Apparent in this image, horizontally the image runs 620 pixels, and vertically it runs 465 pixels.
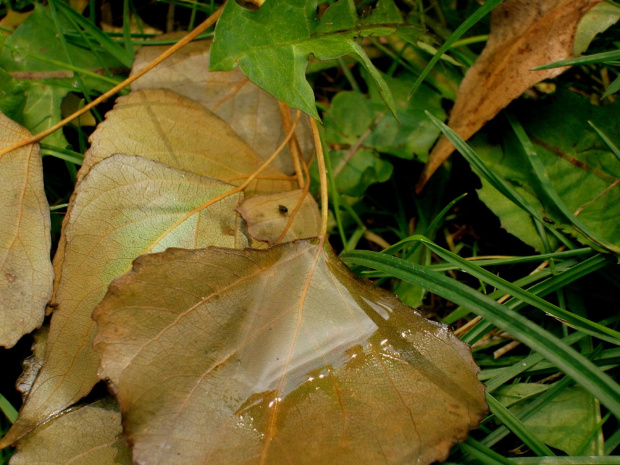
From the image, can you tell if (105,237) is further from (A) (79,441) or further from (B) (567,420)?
(B) (567,420)

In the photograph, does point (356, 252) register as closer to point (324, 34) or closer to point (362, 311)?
point (362, 311)

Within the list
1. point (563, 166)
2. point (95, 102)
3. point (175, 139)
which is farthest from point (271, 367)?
point (563, 166)

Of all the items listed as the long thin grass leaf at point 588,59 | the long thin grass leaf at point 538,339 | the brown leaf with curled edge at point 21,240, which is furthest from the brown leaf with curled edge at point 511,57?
the brown leaf with curled edge at point 21,240

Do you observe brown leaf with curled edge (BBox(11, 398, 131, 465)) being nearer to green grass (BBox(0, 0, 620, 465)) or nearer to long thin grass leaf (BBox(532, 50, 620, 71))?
green grass (BBox(0, 0, 620, 465))

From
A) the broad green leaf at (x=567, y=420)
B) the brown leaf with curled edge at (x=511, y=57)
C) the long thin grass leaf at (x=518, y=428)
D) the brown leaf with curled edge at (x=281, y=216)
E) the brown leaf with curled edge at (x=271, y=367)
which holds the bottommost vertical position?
the broad green leaf at (x=567, y=420)

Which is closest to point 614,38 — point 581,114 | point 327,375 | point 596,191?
point 581,114

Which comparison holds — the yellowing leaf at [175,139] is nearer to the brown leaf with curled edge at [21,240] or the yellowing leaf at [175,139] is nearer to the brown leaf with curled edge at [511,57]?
the brown leaf with curled edge at [21,240]
